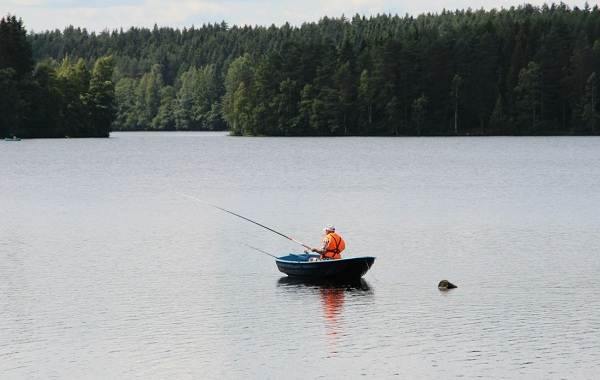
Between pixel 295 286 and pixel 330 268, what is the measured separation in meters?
1.73

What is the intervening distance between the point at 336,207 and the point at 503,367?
5006 cm

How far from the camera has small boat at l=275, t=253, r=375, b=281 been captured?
46625 millimetres

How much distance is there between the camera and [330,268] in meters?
46.8

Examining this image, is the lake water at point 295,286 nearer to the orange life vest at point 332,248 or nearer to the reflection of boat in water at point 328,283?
the reflection of boat in water at point 328,283

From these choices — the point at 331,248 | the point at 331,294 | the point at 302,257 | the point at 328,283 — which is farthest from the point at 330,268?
the point at 302,257

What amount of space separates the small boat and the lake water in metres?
0.66

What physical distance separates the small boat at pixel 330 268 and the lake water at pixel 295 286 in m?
0.66

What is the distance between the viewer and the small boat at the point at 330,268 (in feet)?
153

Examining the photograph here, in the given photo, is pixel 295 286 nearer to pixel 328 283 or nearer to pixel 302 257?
pixel 328 283

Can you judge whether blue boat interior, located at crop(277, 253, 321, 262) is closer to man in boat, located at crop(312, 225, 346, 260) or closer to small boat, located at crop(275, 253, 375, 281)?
small boat, located at crop(275, 253, 375, 281)

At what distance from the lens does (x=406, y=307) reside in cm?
4244

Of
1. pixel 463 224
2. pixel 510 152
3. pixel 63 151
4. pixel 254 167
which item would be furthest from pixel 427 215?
pixel 63 151

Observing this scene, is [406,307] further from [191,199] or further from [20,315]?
[191,199]

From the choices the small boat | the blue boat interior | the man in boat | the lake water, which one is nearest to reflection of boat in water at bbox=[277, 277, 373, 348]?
the lake water
